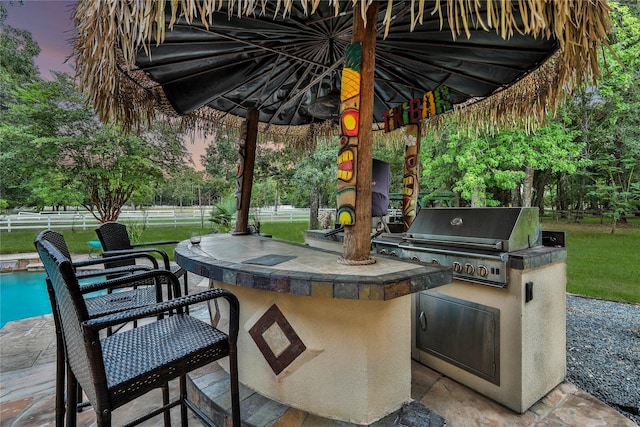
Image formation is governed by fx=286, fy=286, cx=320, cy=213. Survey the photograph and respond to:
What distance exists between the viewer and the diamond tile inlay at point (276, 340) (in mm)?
1599

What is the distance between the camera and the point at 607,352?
2.69 metres

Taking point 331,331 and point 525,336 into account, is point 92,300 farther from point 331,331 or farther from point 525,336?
point 525,336

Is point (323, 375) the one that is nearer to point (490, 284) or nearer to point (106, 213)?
point (490, 284)

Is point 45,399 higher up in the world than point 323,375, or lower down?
lower down

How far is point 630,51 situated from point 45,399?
12.0 meters

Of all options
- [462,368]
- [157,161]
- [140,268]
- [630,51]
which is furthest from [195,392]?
[630,51]

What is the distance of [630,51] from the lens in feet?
23.2

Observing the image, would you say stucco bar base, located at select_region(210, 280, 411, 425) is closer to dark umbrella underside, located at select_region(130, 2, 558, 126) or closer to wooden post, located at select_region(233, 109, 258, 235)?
dark umbrella underside, located at select_region(130, 2, 558, 126)

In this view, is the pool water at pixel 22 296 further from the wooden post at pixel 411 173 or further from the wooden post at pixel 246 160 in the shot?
the wooden post at pixel 411 173

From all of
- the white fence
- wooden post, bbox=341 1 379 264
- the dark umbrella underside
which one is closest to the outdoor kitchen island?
wooden post, bbox=341 1 379 264

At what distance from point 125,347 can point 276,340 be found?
0.76m

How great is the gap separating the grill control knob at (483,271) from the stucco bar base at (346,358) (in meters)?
0.61

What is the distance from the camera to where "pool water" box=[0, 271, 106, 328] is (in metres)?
5.31

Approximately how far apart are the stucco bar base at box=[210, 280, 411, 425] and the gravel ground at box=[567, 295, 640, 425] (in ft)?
5.42
